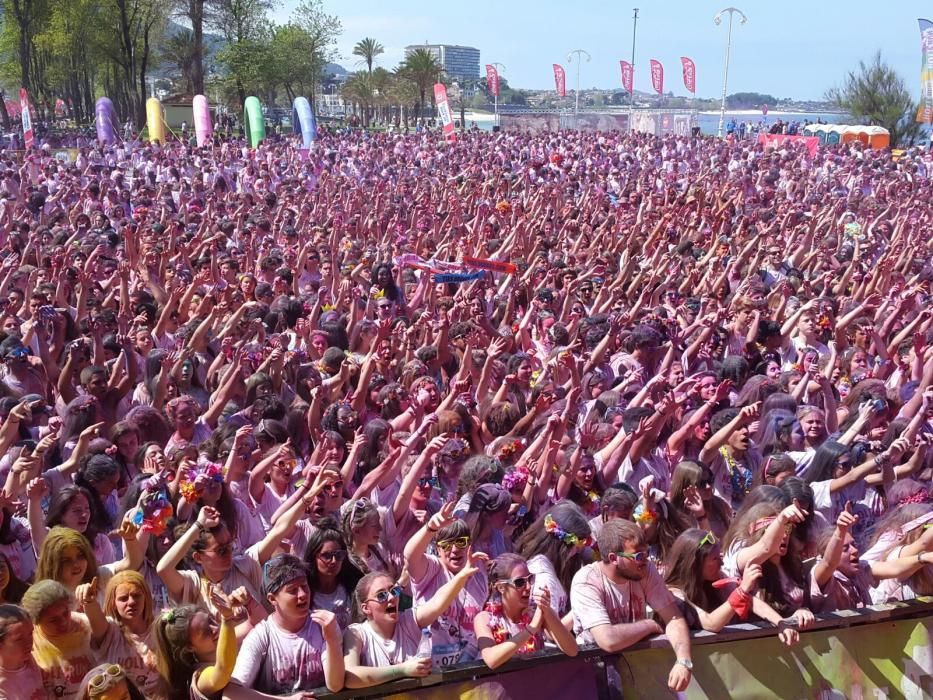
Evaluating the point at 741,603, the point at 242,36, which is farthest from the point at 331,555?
the point at 242,36

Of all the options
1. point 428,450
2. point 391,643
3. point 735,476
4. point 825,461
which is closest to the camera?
point 391,643

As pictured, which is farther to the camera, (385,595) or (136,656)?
(385,595)

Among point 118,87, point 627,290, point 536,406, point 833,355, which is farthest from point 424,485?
point 118,87

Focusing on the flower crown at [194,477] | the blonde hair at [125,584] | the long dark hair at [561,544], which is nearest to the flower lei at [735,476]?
the long dark hair at [561,544]

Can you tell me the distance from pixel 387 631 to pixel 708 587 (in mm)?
1375

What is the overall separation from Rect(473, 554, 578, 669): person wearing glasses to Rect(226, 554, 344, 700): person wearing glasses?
1.88 feet

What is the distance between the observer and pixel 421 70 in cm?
6750

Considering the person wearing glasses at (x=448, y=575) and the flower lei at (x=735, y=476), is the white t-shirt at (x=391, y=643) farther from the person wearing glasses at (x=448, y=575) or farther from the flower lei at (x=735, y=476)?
the flower lei at (x=735, y=476)

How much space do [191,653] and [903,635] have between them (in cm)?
285

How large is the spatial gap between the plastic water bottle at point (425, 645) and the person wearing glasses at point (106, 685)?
3.51 ft

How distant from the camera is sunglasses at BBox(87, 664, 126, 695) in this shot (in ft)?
9.96

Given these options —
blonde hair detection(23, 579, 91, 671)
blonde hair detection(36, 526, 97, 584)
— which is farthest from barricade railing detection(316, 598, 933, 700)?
blonde hair detection(36, 526, 97, 584)

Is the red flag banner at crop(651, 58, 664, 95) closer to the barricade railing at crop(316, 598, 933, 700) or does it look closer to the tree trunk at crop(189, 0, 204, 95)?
the tree trunk at crop(189, 0, 204, 95)

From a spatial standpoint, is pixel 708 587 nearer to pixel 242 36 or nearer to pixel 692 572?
pixel 692 572
